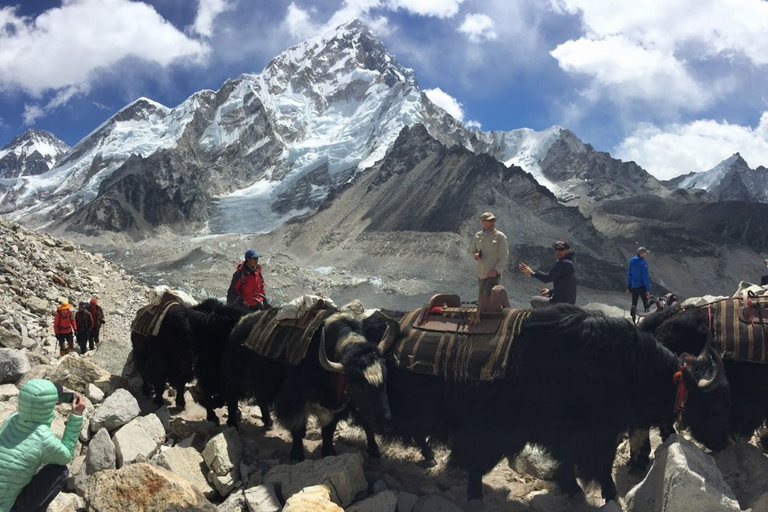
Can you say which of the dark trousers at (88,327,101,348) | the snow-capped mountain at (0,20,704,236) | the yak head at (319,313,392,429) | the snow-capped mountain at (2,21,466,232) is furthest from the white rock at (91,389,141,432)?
the snow-capped mountain at (2,21,466,232)

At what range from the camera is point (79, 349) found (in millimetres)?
10117

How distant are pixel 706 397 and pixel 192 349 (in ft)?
16.3

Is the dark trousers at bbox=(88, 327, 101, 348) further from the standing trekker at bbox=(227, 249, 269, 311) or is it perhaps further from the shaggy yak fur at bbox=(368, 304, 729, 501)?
the shaggy yak fur at bbox=(368, 304, 729, 501)

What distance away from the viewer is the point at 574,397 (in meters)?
4.00

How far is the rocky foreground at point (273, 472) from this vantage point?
3.50m

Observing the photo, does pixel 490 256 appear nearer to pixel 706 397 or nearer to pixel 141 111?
pixel 706 397

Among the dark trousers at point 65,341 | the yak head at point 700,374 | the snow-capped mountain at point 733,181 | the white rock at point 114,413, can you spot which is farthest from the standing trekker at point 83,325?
the snow-capped mountain at point 733,181

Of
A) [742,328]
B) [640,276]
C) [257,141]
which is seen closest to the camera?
[742,328]

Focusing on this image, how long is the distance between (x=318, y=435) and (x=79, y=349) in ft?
22.2

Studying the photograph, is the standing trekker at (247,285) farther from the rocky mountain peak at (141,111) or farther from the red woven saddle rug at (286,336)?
the rocky mountain peak at (141,111)

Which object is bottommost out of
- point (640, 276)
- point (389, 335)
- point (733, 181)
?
point (389, 335)

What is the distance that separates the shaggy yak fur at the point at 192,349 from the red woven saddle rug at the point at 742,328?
15.4 feet

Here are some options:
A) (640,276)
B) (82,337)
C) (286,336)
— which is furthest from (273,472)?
(82,337)

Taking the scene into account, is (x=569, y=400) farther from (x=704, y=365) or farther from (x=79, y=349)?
(x=79, y=349)
